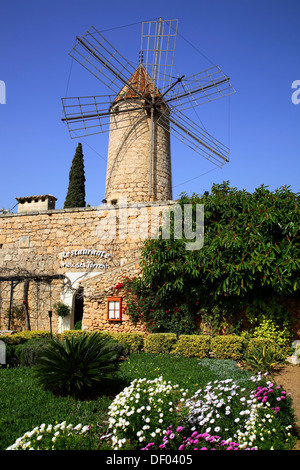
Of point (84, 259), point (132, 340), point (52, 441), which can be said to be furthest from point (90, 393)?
point (84, 259)

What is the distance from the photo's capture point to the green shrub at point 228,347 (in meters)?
8.48

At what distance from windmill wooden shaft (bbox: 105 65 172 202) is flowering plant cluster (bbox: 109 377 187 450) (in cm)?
1045

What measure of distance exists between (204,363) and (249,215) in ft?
12.7

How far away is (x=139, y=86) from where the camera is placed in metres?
15.9

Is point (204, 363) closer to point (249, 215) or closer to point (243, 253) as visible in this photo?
point (243, 253)

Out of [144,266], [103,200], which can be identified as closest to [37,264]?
[103,200]

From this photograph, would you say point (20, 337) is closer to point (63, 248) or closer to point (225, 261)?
point (63, 248)

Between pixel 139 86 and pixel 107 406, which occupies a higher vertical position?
pixel 139 86

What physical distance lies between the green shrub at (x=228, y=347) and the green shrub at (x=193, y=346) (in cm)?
19

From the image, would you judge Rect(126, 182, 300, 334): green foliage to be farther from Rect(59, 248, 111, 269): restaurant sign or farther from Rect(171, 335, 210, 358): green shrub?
Rect(59, 248, 111, 269): restaurant sign

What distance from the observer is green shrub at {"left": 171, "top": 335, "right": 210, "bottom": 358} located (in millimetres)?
8766

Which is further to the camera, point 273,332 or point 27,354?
point 273,332

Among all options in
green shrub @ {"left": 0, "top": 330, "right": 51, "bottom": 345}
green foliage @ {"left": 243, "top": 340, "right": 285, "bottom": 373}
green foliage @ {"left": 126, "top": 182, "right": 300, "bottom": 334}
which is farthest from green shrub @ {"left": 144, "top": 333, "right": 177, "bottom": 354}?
green shrub @ {"left": 0, "top": 330, "right": 51, "bottom": 345}

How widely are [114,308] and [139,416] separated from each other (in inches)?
268
